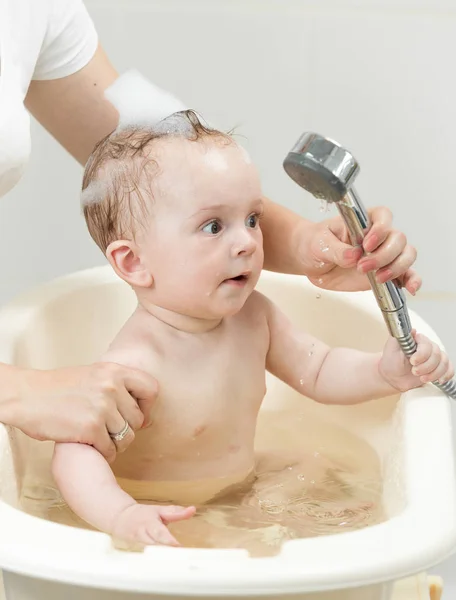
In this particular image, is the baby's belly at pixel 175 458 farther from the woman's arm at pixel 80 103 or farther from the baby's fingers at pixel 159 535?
the woman's arm at pixel 80 103

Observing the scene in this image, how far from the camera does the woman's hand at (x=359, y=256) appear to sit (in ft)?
3.06

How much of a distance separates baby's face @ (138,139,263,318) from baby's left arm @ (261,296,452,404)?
159 mm

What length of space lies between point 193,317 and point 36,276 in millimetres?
742

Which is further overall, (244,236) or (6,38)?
(6,38)

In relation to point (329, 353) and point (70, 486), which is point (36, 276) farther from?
point (70, 486)

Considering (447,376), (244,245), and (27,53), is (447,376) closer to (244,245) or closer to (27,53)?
(244,245)

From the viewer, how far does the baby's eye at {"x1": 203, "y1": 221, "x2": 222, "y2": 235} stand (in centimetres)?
98

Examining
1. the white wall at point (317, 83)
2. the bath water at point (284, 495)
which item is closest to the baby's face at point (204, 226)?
the bath water at point (284, 495)

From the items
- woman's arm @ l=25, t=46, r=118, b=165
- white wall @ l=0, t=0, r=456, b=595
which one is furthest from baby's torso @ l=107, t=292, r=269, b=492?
white wall @ l=0, t=0, r=456, b=595

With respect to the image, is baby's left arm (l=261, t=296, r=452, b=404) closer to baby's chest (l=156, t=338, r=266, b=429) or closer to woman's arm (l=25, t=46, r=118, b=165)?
Answer: baby's chest (l=156, t=338, r=266, b=429)

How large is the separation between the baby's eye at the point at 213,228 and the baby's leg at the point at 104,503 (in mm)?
237

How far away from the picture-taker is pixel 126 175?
3.26 ft

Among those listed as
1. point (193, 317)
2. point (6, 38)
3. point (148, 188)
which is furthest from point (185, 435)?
point (6, 38)

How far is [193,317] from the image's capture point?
105cm
